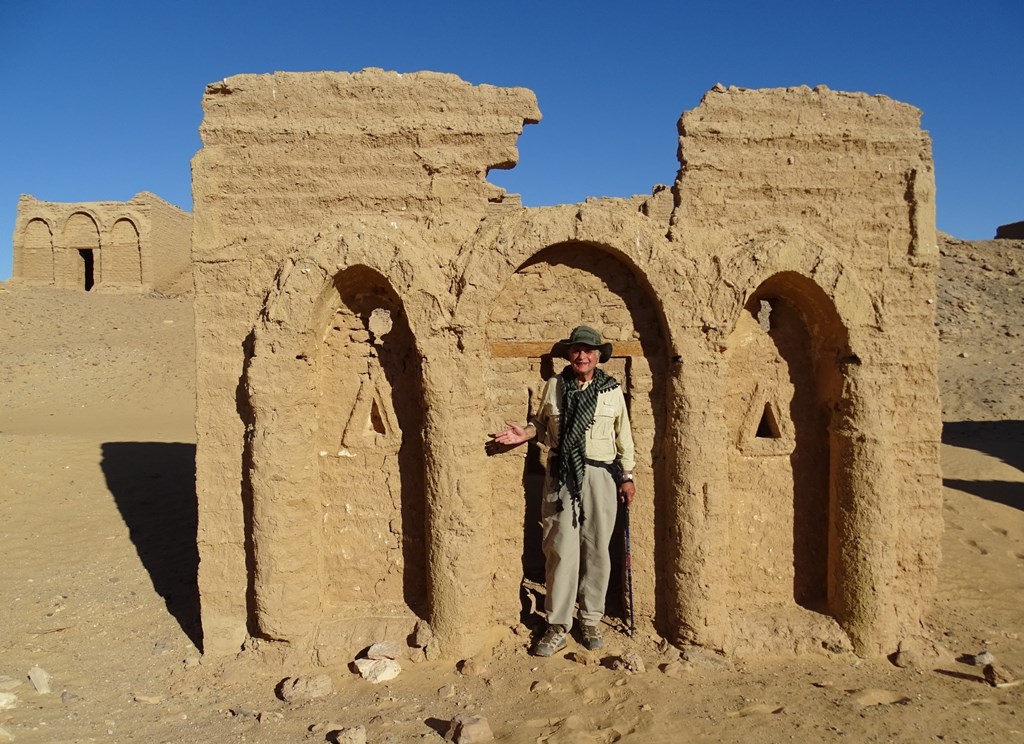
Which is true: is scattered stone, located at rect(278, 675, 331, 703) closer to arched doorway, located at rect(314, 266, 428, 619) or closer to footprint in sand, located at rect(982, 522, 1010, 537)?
arched doorway, located at rect(314, 266, 428, 619)

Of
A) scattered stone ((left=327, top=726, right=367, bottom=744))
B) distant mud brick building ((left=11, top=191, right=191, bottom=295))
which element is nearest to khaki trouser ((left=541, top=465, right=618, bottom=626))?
scattered stone ((left=327, top=726, right=367, bottom=744))

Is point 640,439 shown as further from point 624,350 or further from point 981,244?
point 981,244

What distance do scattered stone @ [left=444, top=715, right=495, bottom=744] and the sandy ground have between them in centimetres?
12

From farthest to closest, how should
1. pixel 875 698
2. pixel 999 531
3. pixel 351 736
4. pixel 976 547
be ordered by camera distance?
pixel 999 531
pixel 976 547
pixel 875 698
pixel 351 736

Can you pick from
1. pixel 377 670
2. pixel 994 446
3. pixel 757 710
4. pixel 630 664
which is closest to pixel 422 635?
pixel 377 670

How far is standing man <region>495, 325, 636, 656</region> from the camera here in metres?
4.29

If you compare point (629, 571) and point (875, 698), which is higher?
point (629, 571)

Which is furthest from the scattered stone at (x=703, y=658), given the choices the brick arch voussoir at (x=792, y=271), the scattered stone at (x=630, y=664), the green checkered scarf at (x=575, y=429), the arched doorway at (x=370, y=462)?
the brick arch voussoir at (x=792, y=271)

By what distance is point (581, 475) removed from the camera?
4.28 m

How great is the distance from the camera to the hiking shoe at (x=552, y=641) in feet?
14.4

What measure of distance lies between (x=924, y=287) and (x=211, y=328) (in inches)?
196

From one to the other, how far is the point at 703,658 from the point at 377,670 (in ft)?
7.00

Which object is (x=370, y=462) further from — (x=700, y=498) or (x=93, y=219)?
(x=93, y=219)

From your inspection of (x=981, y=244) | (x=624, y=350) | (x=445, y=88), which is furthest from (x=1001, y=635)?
(x=981, y=244)
